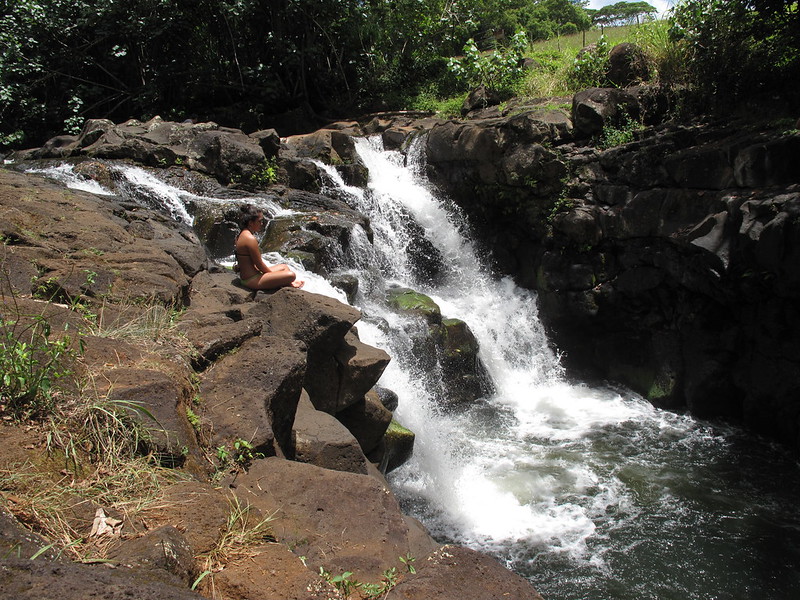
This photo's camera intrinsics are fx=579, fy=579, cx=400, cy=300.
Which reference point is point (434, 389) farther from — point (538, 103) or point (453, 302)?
point (538, 103)

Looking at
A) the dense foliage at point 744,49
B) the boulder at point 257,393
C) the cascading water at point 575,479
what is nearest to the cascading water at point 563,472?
the cascading water at point 575,479

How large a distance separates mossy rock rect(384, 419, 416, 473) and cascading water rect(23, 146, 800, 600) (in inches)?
8.0

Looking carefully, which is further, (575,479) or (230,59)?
(230,59)

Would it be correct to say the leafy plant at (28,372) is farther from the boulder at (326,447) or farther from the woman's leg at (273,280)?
the woman's leg at (273,280)

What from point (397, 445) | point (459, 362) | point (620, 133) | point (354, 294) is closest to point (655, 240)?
point (620, 133)

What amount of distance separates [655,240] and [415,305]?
3.66 meters

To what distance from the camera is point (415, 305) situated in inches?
331

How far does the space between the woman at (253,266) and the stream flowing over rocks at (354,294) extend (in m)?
0.17

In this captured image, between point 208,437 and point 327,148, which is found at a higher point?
point 327,148

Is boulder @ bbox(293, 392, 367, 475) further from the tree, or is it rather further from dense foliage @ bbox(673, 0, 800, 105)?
the tree

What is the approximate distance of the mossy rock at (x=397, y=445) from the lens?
5980 millimetres

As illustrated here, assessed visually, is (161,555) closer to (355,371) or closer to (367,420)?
(355,371)

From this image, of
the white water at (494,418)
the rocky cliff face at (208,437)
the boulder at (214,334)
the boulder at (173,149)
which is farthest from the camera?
the boulder at (173,149)

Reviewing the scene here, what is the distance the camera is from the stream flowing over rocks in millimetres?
2490
